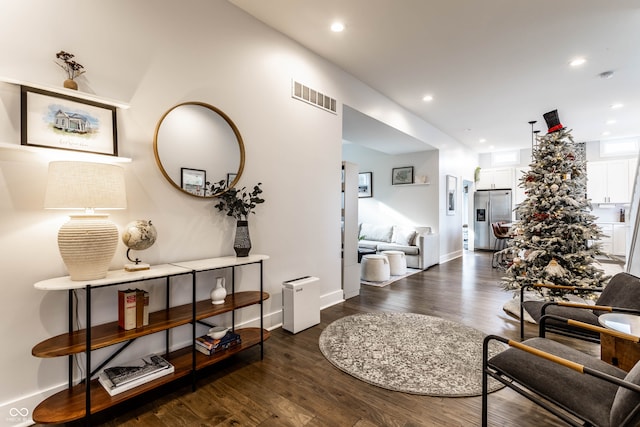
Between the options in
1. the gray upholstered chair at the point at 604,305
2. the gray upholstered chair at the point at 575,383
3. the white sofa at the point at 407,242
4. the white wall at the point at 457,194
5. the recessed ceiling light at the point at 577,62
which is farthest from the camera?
the white wall at the point at 457,194

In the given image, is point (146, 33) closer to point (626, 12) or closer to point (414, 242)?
point (626, 12)

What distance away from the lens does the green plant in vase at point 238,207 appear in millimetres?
2588

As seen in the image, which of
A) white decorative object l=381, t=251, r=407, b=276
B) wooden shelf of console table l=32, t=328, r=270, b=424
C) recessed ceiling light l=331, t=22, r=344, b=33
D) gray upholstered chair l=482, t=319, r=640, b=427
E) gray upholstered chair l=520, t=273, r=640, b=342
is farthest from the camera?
white decorative object l=381, t=251, r=407, b=276

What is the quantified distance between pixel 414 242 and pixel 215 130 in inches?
197

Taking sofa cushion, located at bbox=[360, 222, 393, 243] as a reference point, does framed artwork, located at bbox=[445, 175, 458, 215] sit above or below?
above

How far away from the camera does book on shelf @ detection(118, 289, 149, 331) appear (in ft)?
6.17

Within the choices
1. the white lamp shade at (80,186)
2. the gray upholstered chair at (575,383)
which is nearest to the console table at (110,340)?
the white lamp shade at (80,186)

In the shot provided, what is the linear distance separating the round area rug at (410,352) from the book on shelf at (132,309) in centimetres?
146

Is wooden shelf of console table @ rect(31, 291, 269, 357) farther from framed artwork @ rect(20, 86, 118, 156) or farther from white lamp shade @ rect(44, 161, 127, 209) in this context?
framed artwork @ rect(20, 86, 118, 156)

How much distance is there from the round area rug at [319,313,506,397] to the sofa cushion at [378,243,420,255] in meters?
2.96

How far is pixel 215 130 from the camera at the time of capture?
105 inches

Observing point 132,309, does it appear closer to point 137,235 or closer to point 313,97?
point 137,235

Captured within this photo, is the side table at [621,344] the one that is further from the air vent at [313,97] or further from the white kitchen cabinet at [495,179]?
the white kitchen cabinet at [495,179]

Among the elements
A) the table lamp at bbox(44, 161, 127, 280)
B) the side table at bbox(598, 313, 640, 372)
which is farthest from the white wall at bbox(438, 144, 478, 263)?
the table lamp at bbox(44, 161, 127, 280)
